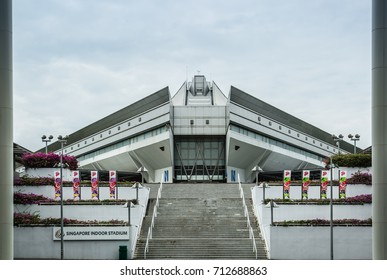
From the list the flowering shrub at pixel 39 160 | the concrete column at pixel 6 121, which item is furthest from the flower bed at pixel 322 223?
the concrete column at pixel 6 121

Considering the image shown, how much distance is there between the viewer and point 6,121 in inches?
508

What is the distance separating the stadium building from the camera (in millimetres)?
58562

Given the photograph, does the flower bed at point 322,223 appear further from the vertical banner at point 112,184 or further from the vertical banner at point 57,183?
the vertical banner at point 57,183

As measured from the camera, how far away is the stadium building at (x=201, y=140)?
58.6 m

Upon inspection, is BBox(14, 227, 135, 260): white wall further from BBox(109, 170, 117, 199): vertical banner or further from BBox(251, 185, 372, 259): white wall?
BBox(251, 185, 372, 259): white wall

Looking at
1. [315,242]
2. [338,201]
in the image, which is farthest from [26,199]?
[338,201]

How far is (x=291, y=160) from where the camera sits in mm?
60875

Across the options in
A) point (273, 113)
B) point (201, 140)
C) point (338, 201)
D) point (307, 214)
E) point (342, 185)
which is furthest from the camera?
point (201, 140)

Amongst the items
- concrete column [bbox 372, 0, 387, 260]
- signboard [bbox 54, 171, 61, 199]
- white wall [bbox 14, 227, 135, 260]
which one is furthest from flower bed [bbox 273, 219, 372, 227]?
concrete column [bbox 372, 0, 387, 260]

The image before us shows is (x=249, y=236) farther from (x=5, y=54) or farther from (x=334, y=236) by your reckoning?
(x=5, y=54)

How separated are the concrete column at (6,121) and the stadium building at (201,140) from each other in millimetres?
44478

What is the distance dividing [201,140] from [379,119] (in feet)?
159

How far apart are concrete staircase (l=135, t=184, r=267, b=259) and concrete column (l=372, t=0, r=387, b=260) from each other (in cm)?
1756

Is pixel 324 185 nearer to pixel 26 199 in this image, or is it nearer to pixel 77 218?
pixel 77 218
